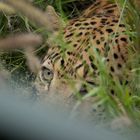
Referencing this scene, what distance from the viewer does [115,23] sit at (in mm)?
3281

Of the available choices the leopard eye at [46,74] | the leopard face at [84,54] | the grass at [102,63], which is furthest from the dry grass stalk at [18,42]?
the leopard eye at [46,74]

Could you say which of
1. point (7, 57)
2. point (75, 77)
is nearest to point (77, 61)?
point (75, 77)

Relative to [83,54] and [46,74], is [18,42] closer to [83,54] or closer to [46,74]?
[83,54]

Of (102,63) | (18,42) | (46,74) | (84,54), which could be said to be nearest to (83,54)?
(84,54)

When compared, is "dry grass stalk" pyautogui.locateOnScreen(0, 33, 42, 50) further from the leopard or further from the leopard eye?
the leopard eye

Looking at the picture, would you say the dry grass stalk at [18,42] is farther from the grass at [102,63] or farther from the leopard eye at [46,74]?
the leopard eye at [46,74]

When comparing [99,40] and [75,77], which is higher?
[99,40]

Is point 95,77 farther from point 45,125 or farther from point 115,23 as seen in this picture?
point 45,125

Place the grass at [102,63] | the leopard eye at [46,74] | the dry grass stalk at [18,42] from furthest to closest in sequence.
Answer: the leopard eye at [46,74], the grass at [102,63], the dry grass stalk at [18,42]

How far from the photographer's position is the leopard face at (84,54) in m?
2.98

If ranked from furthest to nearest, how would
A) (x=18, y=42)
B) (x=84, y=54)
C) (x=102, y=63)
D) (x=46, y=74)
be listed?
(x=46, y=74) → (x=84, y=54) → (x=102, y=63) → (x=18, y=42)

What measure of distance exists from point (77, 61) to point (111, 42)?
9.5 inches

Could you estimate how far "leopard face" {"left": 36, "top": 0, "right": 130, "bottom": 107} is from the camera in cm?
298

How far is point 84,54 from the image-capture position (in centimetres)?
309
